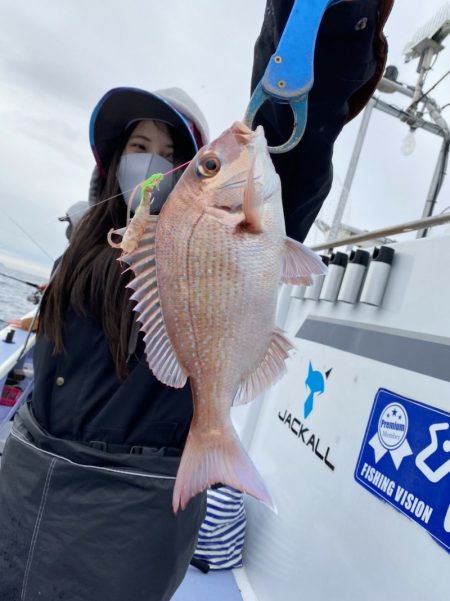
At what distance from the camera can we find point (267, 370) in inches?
41.4

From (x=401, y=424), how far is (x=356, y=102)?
1.24 metres

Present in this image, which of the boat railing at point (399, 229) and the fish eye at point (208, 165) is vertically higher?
the boat railing at point (399, 229)

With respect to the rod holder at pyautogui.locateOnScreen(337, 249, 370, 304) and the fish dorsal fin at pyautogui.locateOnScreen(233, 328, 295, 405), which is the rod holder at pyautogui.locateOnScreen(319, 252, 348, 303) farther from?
the fish dorsal fin at pyautogui.locateOnScreen(233, 328, 295, 405)

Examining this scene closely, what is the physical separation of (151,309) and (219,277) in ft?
0.62

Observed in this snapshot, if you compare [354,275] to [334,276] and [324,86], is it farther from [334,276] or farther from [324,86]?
[324,86]

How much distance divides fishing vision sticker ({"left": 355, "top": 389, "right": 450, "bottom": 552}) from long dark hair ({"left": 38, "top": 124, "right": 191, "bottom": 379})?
115 centimetres

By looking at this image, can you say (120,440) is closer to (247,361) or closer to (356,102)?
(247,361)

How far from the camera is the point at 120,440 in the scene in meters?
1.40

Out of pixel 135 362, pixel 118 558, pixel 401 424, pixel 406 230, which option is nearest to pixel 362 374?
pixel 401 424

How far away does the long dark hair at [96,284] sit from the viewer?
145 centimetres

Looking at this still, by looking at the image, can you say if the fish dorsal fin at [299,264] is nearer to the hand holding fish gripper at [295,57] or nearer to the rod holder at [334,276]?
the hand holding fish gripper at [295,57]

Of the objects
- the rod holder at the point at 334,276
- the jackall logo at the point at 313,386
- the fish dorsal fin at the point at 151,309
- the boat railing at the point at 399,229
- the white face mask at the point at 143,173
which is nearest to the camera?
the fish dorsal fin at the point at 151,309

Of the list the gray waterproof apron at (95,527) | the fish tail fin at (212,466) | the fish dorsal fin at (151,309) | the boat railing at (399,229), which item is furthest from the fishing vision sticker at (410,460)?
the fish dorsal fin at (151,309)

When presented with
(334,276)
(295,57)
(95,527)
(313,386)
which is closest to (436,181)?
(334,276)
